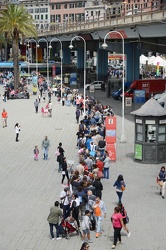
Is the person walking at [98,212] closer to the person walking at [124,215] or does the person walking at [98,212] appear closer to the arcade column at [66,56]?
the person walking at [124,215]

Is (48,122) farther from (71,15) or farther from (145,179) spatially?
(71,15)

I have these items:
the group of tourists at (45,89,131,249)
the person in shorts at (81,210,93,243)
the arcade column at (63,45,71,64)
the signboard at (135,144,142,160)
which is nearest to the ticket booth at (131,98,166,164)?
the signboard at (135,144,142,160)

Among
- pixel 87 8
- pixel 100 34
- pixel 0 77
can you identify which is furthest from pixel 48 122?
pixel 87 8

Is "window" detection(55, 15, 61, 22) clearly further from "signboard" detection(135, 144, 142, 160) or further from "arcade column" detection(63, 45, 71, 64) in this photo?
"signboard" detection(135, 144, 142, 160)

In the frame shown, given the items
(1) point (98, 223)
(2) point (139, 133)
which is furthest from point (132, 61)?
(1) point (98, 223)

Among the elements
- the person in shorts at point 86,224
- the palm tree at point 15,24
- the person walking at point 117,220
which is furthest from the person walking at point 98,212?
the palm tree at point 15,24

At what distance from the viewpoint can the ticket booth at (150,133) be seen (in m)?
27.3

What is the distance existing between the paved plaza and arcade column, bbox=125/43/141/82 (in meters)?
32.5

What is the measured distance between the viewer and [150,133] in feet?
91.3

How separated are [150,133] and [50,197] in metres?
7.66

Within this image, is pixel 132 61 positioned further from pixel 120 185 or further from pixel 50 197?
pixel 120 185

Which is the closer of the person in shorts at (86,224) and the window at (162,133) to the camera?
the person in shorts at (86,224)

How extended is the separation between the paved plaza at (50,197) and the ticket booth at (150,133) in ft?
1.95

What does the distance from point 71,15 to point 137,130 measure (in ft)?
535
